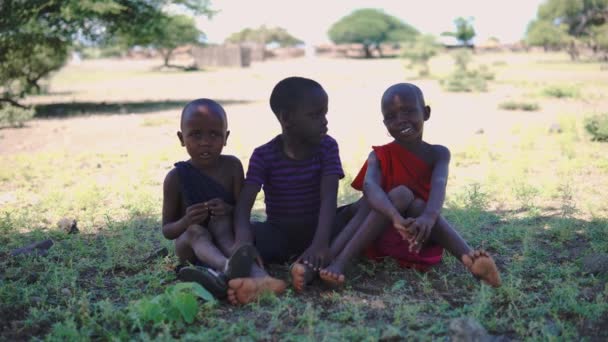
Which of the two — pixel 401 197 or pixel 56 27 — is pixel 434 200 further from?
pixel 56 27

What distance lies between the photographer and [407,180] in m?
3.35

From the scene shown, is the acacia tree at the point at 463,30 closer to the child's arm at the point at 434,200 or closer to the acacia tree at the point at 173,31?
the acacia tree at the point at 173,31

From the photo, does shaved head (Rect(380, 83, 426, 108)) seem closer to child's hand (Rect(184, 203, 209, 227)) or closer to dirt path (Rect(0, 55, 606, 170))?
child's hand (Rect(184, 203, 209, 227))

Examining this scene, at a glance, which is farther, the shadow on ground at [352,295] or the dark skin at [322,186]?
the dark skin at [322,186]

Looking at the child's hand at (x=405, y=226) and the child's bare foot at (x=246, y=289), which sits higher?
the child's hand at (x=405, y=226)

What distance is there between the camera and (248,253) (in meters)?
2.95

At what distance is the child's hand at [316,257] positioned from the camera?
122 inches

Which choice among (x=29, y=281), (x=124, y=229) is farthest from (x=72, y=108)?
(x=29, y=281)

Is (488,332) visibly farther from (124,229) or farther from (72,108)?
(72,108)

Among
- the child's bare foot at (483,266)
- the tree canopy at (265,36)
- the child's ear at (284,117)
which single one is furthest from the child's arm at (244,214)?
the tree canopy at (265,36)

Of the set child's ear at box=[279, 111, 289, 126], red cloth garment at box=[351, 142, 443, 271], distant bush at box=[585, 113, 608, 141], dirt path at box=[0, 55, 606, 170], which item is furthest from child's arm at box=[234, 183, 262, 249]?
distant bush at box=[585, 113, 608, 141]

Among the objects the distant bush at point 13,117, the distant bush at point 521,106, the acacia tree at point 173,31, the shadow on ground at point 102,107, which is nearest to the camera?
the distant bush at point 13,117

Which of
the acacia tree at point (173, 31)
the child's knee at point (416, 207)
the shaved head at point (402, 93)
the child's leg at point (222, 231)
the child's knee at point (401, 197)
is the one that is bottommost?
the child's leg at point (222, 231)

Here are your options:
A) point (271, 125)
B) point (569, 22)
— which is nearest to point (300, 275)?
point (271, 125)
